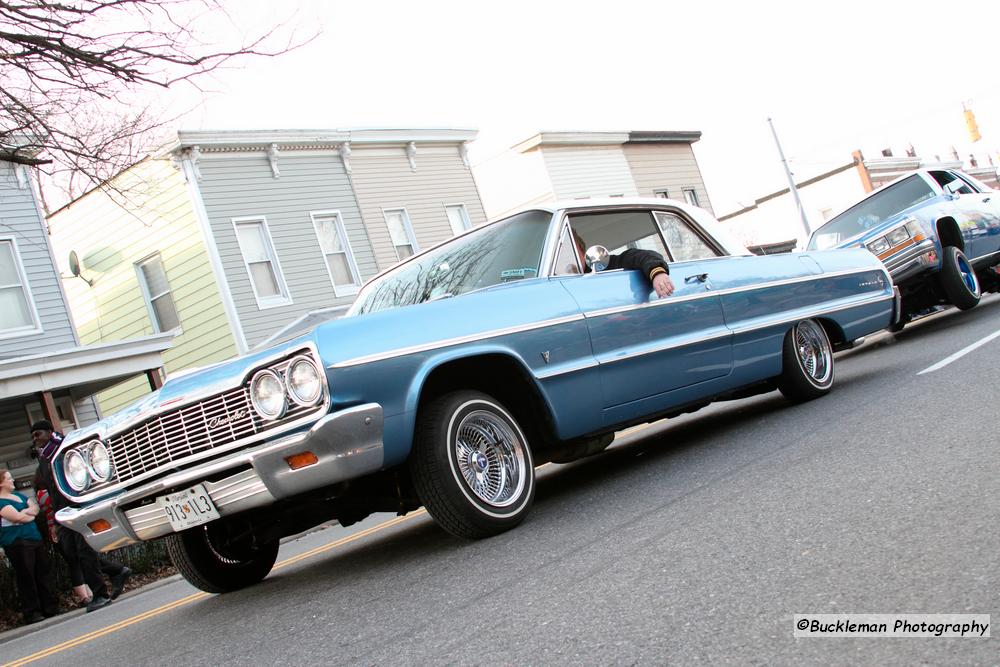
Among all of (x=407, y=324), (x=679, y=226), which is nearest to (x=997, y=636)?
(x=407, y=324)

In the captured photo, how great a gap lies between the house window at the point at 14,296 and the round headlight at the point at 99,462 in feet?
41.0

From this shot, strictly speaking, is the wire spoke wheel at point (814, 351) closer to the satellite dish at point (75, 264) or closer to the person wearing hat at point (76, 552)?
the person wearing hat at point (76, 552)

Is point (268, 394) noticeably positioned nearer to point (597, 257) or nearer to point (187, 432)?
point (187, 432)

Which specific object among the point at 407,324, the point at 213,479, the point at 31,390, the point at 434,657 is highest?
the point at 31,390

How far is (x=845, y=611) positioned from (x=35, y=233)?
55.7ft

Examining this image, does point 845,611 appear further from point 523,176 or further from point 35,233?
point 523,176

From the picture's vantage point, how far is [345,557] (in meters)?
5.96

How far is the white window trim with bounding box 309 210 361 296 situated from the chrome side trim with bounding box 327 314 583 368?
15772 mm

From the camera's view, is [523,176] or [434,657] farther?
[523,176]

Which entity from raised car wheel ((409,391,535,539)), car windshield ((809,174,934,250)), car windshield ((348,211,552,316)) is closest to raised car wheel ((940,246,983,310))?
car windshield ((809,174,934,250))

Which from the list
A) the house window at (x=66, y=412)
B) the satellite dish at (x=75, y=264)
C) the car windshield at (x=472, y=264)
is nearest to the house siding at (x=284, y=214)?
the house window at (x=66, y=412)

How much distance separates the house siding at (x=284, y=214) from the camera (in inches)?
749

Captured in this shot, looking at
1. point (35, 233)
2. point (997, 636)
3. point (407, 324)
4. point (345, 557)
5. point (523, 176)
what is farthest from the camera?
point (523, 176)

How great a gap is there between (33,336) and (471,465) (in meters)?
13.8
